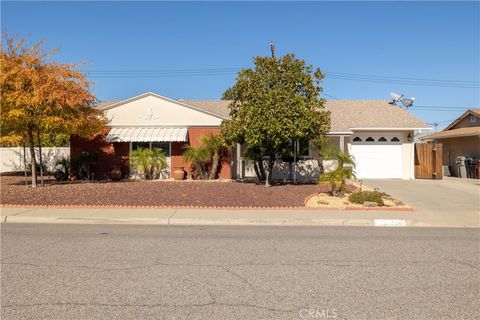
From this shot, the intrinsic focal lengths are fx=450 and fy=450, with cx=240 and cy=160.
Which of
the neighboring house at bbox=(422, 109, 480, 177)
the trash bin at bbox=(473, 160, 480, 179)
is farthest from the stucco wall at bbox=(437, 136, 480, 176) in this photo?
the trash bin at bbox=(473, 160, 480, 179)

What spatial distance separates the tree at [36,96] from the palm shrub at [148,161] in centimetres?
377

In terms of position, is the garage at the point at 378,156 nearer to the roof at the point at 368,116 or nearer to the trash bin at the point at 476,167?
the roof at the point at 368,116

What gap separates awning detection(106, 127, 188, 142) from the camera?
67.3 ft

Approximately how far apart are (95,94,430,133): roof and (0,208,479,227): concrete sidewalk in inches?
398

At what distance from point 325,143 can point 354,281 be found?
53.0 ft

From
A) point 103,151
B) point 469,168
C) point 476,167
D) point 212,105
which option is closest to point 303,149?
point 212,105

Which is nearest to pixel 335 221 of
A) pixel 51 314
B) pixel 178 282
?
pixel 178 282

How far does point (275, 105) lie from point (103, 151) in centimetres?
948

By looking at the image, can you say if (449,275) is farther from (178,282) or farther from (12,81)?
(12,81)

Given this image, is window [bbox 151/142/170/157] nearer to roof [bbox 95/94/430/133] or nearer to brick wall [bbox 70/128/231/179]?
brick wall [bbox 70/128/231/179]

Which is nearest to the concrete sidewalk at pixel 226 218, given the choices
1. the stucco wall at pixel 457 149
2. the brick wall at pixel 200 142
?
the brick wall at pixel 200 142

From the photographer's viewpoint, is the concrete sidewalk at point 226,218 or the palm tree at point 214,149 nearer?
the concrete sidewalk at point 226,218

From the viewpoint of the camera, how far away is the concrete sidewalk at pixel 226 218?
37.3ft

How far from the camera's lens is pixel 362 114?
24.7 m
